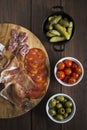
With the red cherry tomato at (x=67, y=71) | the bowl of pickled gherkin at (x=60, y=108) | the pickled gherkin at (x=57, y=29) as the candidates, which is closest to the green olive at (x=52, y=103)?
the bowl of pickled gherkin at (x=60, y=108)

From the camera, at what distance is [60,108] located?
128cm

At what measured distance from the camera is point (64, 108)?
4.25 feet

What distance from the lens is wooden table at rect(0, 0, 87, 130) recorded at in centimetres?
133

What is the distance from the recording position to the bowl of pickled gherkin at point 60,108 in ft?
4.21

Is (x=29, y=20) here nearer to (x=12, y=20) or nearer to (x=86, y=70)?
(x=12, y=20)

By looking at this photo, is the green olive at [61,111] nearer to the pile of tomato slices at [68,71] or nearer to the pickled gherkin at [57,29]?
the pile of tomato slices at [68,71]

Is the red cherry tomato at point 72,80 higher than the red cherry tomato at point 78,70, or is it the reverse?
the red cherry tomato at point 78,70

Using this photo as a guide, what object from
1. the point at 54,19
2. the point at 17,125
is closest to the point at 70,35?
the point at 54,19

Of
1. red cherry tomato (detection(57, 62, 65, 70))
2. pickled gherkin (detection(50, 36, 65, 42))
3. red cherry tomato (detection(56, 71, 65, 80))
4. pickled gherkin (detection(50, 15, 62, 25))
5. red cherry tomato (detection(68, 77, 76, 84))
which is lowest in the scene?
red cherry tomato (detection(68, 77, 76, 84))

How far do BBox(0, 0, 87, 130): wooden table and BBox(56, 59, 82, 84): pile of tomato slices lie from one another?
0.05m

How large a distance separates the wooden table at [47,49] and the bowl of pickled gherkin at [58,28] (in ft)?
0.11

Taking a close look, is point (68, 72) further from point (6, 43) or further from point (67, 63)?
point (6, 43)

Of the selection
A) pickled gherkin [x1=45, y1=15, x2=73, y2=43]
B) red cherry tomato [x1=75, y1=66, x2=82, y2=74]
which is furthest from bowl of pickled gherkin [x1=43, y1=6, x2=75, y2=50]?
red cherry tomato [x1=75, y1=66, x2=82, y2=74]

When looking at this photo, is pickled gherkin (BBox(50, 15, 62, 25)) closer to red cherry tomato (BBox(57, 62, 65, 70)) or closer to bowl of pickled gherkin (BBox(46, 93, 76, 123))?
red cherry tomato (BBox(57, 62, 65, 70))
